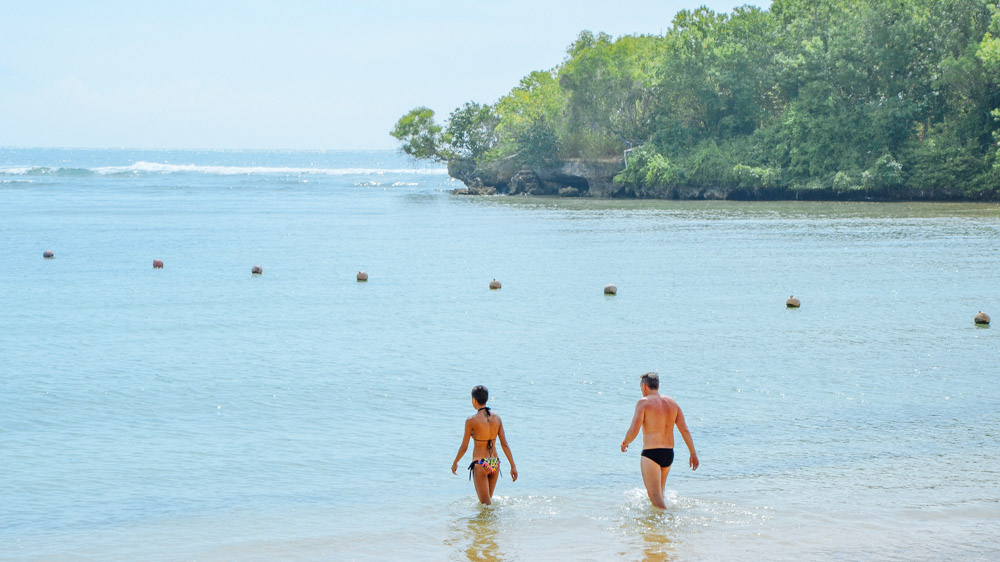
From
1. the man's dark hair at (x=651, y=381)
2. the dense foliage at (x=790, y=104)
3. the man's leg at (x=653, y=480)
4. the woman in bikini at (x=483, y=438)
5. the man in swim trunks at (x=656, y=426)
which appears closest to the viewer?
the man's dark hair at (x=651, y=381)

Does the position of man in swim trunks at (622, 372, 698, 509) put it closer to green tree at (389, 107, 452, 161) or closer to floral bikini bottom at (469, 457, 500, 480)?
floral bikini bottom at (469, 457, 500, 480)

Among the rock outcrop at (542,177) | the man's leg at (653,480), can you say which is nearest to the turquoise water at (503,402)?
the man's leg at (653,480)

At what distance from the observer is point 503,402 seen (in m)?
20.1

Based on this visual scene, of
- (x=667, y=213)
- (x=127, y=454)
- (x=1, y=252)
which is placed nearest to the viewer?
(x=127, y=454)

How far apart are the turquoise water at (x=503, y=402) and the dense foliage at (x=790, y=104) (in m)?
28.7

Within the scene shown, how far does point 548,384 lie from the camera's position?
21.5 m

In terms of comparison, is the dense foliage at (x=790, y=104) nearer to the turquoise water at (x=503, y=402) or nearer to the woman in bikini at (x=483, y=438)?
the turquoise water at (x=503, y=402)

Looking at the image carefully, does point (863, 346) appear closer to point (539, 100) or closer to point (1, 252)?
point (1, 252)

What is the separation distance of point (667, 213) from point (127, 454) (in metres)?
57.0

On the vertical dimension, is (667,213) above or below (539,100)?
below

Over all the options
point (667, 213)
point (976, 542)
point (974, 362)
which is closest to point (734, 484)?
point (976, 542)

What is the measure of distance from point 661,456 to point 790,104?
72491mm

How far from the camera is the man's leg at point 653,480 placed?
44.0 ft

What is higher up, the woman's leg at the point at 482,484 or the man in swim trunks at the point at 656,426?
the man in swim trunks at the point at 656,426
